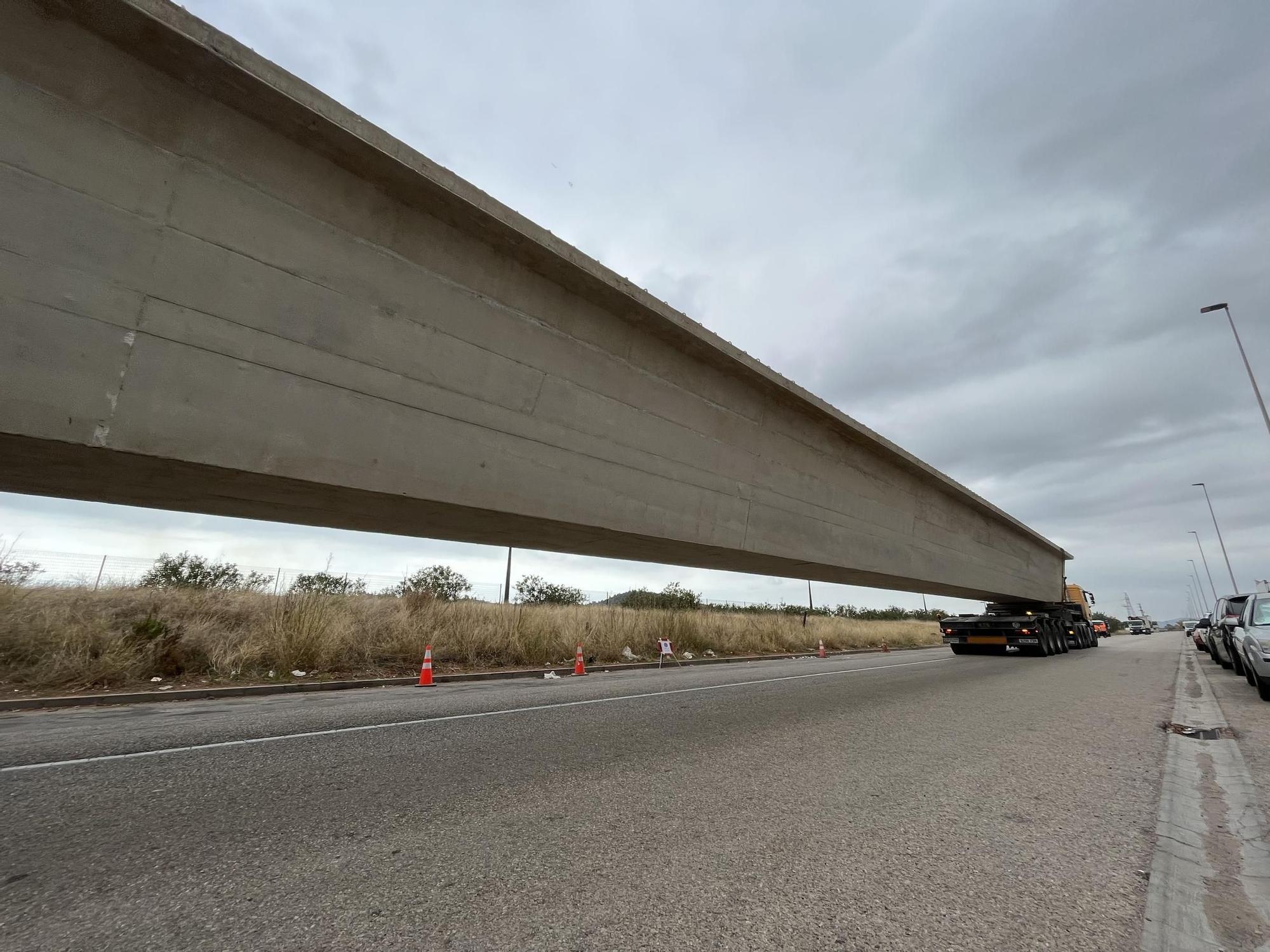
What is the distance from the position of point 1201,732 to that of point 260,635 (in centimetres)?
1420

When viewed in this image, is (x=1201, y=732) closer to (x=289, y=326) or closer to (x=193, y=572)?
(x=289, y=326)

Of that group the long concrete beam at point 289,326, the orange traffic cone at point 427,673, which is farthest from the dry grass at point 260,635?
the long concrete beam at point 289,326

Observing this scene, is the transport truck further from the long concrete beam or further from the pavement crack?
the pavement crack

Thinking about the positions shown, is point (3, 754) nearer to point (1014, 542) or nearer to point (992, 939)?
point (992, 939)

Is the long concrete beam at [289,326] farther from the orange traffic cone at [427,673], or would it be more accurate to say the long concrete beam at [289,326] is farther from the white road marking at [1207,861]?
the white road marking at [1207,861]

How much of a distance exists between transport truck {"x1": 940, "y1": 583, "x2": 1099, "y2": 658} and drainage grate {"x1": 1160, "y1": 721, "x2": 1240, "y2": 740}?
46.0 feet

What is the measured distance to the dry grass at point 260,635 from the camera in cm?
920

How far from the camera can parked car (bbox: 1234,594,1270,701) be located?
8.14 meters

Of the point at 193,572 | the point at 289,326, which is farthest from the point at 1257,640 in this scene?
the point at 193,572

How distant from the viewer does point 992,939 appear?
2189 mm

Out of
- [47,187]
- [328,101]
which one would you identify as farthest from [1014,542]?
[47,187]

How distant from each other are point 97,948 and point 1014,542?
70.2ft

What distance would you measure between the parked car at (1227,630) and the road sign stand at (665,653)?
11.1 meters

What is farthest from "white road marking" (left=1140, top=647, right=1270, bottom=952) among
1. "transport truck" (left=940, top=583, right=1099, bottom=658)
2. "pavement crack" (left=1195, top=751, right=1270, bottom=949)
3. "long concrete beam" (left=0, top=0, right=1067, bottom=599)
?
"transport truck" (left=940, top=583, right=1099, bottom=658)
